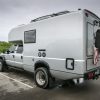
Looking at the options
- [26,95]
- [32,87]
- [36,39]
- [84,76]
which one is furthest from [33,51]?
[84,76]

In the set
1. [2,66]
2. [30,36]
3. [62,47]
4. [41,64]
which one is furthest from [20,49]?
[62,47]

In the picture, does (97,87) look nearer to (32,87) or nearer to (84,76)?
(84,76)

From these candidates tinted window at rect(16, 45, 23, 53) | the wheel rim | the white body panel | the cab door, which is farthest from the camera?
tinted window at rect(16, 45, 23, 53)

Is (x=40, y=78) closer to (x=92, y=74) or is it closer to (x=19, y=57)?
(x=19, y=57)

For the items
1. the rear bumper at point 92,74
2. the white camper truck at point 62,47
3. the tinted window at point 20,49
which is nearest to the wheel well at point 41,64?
the white camper truck at point 62,47

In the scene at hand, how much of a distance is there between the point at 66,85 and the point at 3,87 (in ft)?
8.92

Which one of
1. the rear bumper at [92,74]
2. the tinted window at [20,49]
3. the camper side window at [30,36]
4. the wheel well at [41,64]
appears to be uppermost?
the camper side window at [30,36]

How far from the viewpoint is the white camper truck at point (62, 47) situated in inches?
227

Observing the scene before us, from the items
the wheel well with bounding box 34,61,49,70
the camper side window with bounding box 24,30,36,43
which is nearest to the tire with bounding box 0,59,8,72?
the camper side window with bounding box 24,30,36,43

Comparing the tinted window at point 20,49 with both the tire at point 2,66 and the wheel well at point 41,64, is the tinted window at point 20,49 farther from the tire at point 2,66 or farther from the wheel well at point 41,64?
the wheel well at point 41,64

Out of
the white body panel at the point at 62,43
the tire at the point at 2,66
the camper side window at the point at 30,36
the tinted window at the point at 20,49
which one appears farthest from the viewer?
the tire at the point at 2,66

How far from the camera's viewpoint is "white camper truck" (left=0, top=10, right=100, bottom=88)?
5.77 metres

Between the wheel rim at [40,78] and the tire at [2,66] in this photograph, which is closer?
the wheel rim at [40,78]

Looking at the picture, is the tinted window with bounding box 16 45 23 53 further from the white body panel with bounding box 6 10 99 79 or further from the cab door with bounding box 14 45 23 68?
the white body panel with bounding box 6 10 99 79
